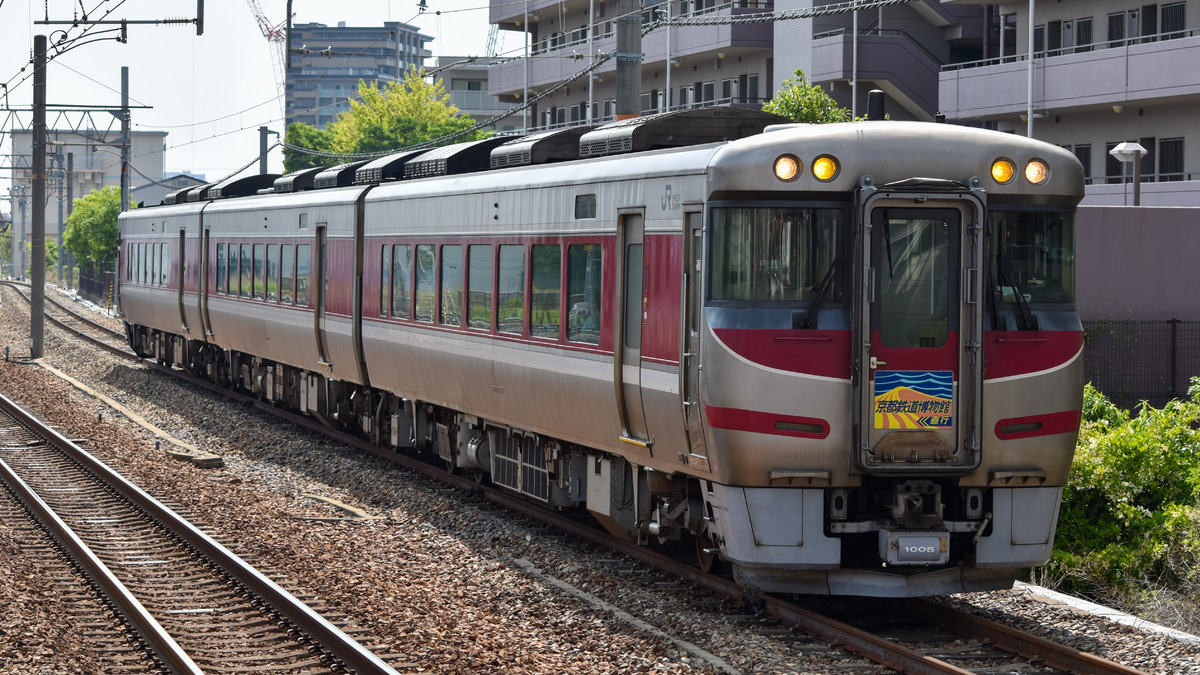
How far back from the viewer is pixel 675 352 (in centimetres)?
966

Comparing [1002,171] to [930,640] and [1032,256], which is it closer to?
[1032,256]

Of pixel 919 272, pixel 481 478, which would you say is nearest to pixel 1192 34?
pixel 481 478

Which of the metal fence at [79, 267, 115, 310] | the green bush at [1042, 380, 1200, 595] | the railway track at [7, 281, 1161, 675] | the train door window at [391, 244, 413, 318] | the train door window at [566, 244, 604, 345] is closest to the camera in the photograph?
the railway track at [7, 281, 1161, 675]

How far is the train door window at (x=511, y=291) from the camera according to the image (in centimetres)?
1257

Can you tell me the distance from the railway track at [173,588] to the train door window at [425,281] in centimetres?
308

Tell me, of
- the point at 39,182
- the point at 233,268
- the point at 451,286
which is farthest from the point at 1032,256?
the point at 39,182

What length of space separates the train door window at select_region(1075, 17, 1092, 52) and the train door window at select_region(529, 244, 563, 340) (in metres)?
24.0

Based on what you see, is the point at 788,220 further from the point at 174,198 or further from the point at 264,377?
the point at 174,198

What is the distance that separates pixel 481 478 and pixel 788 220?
679cm

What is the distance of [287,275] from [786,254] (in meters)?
12.4

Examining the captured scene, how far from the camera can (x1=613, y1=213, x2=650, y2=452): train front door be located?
10297 mm

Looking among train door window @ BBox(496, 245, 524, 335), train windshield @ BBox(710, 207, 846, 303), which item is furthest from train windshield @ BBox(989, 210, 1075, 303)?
train door window @ BBox(496, 245, 524, 335)

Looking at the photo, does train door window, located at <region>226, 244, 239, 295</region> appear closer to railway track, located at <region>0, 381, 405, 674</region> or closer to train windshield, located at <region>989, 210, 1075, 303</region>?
railway track, located at <region>0, 381, 405, 674</region>

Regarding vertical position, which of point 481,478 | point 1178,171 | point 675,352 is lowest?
point 481,478
